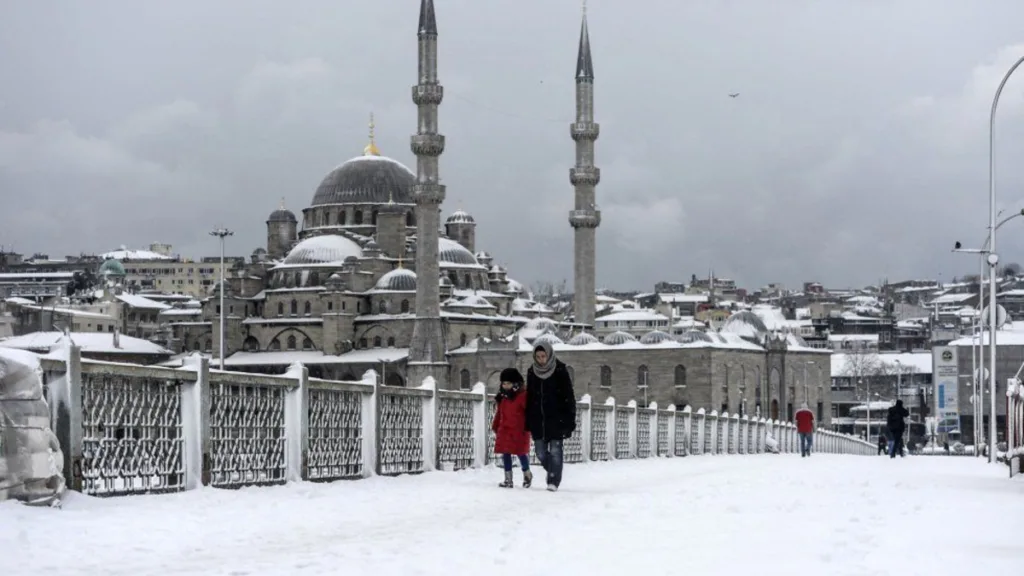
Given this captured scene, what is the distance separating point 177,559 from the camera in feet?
24.0

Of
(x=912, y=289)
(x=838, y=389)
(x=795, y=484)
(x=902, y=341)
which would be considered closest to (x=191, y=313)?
(x=838, y=389)

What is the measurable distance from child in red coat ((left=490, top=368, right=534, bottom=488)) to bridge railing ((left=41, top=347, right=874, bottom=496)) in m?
1.09

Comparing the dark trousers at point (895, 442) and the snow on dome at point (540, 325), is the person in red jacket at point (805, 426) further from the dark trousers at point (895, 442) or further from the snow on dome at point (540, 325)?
the snow on dome at point (540, 325)

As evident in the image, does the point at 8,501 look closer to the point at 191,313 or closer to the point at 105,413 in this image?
the point at 105,413

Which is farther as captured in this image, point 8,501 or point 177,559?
point 8,501

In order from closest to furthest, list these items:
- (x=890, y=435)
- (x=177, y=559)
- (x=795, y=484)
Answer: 1. (x=177, y=559)
2. (x=795, y=484)
3. (x=890, y=435)

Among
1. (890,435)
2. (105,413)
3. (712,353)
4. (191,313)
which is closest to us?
(105,413)

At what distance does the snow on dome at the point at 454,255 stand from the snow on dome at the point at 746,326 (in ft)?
49.5

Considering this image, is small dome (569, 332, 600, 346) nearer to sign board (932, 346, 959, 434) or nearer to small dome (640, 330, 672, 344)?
small dome (640, 330, 672, 344)

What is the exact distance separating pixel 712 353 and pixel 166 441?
6747 centimetres

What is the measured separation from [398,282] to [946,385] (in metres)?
29.0

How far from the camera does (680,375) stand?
7719 cm

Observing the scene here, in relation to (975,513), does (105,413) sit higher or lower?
A: higher

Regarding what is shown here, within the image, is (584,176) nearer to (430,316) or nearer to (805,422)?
(430,316)
